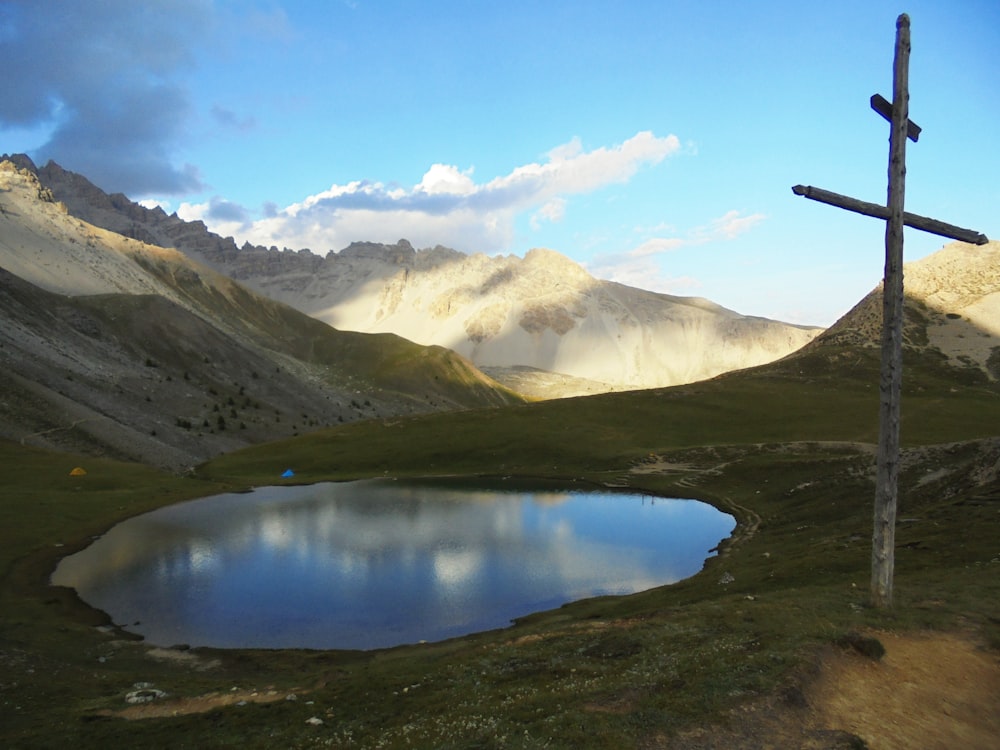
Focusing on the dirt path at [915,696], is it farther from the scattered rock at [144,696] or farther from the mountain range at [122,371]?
the mountain range at [122,371]

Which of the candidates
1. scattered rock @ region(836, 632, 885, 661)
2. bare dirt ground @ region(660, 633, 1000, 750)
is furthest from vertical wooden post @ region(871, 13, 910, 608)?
scattered rock @ region(836, 632, 885, 661)

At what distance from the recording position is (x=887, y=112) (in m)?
18.8

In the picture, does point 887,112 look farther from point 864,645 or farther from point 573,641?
point 573,641

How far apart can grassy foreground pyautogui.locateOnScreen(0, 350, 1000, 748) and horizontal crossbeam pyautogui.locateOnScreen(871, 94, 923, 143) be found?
508 inches

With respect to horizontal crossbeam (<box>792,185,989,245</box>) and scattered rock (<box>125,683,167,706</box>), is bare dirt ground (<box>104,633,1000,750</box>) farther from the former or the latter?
scattered rock (<box>125,683,167,706</box>)

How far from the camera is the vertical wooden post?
61.2 feet

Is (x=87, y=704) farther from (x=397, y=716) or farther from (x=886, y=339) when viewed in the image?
(x=886, y=339)

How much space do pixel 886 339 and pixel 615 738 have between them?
13.1m

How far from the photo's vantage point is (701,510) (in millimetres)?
56125

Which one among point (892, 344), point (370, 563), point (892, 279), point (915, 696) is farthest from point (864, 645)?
point (370, 563)

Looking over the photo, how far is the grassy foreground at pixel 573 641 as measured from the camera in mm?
14750

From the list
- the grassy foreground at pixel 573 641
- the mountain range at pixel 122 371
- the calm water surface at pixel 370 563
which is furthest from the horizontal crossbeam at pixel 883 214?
the mountain range at pixel 122 371

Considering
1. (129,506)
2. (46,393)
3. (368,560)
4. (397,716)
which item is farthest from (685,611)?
(46,393)

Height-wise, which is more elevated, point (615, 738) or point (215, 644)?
point (615, 738)
